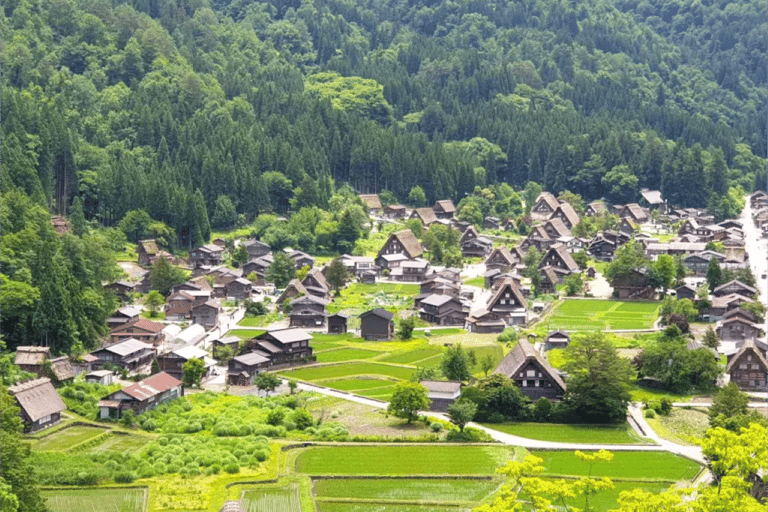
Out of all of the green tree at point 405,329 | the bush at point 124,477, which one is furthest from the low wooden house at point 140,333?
the bush at point 124,477

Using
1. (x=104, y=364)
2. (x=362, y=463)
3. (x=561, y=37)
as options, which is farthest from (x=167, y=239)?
(x=561, y=37)

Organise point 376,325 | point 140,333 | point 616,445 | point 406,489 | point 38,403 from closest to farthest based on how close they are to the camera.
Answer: point 406,489 → point 616,445 → point 38,403 → point 140,333 → point 376,325

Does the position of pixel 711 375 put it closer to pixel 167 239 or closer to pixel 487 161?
pixel 167 239

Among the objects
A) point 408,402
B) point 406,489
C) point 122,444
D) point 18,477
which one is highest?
point 18,477

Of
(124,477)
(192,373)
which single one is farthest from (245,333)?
(124,477)

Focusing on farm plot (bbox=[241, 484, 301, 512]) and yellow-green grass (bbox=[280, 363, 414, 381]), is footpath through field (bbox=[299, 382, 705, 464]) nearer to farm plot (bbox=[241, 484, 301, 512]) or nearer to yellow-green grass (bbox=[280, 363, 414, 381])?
farm plot (bbox=[241, 484, 301, 512])

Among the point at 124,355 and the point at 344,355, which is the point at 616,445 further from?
the point at 124,355
